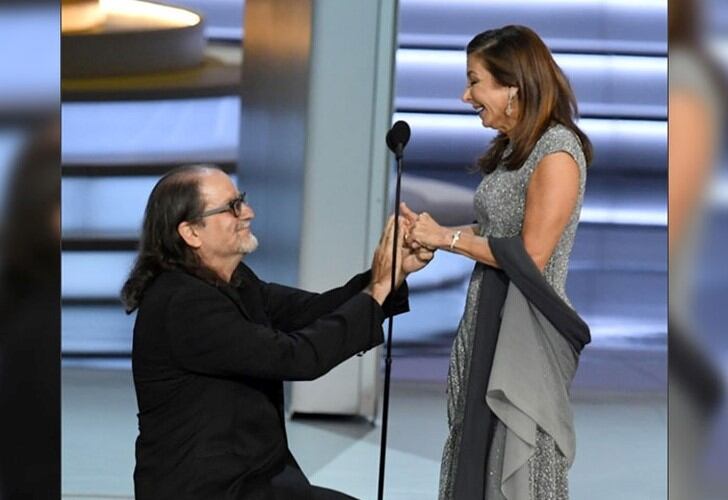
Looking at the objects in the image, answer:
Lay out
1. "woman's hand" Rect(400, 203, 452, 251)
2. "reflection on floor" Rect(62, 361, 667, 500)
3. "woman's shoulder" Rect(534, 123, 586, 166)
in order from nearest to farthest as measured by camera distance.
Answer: "woman's shoulder" Rect(534, 123, 586, 166), "woman's hand" Rect(400, 203, 452, 251), "reflection on floor" Rect(62, 361, 667, 500)

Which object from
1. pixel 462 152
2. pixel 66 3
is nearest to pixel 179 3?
pixel 66 3

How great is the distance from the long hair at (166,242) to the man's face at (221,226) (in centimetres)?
2

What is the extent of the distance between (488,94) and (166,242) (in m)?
0.76

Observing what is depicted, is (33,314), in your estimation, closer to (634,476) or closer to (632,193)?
(634,476)

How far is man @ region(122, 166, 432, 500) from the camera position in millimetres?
2932

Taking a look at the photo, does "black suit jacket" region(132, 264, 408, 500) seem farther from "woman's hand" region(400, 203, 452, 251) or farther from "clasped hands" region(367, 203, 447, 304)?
"woman's hand" region(400, 203, 452, 251)

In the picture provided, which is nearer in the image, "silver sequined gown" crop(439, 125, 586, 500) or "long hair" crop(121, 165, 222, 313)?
"long hair" crop(121, 165, 222, 313)

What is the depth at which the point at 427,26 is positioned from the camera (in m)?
6.14

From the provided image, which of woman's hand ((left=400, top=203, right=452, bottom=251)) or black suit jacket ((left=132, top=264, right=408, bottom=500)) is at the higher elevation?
woman's hand ((left=400, top=203, right=452, bottom=251))

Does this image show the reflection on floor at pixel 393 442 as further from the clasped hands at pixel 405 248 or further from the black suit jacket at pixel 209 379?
the black suit jacket at pixel 209 379

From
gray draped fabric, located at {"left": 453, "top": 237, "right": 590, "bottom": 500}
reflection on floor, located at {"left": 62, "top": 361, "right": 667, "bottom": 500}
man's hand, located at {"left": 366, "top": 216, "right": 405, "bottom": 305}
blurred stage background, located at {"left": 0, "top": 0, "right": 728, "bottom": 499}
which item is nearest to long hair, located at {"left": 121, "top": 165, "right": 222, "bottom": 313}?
man's hand, located at {"left": 366, "top": 216, "right": 405, "bottom": 305}

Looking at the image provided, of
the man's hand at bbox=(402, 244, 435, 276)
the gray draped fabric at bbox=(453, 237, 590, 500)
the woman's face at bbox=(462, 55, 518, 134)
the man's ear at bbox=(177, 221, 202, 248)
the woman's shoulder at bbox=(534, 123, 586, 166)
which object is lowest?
the gray draped fabric at bbox=(453, 237, 590, 500)

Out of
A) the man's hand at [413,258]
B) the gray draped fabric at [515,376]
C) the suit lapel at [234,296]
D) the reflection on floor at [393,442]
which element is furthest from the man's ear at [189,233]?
the reflection on floor at [393,442]

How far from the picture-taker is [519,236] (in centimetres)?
325
